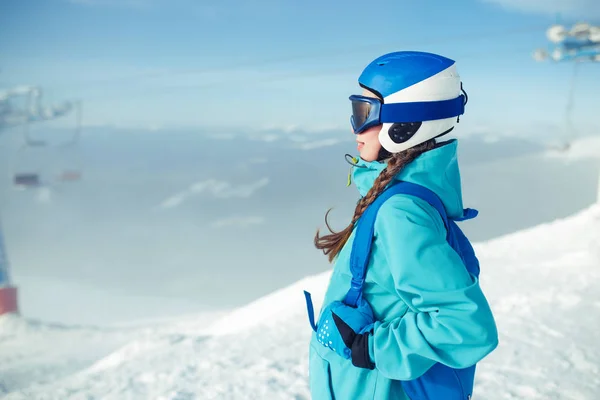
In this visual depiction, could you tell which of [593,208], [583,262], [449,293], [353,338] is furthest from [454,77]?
[593,208]

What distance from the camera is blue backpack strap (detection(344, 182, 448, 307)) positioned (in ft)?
3.50

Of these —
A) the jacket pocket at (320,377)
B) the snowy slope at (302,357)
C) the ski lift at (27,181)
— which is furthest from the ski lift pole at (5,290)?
the jacket pocket at (320,377)

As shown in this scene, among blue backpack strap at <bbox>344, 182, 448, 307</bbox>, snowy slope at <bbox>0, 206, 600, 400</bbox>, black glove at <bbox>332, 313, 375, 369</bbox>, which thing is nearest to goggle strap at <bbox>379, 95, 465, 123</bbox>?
blue backpack strap at <bbox>344, 182, 448, 307</bbox>

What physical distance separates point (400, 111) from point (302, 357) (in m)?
2.89

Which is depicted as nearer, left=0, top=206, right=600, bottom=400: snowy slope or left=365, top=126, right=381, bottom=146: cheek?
left=365, top=126, right=381, bottom=146: cheek

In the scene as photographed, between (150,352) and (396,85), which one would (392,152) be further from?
(150,352)

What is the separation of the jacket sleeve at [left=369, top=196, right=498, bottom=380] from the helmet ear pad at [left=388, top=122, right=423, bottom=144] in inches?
6.5

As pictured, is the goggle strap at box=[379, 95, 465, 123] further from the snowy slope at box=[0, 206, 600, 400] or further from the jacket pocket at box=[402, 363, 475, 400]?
the snowy slope at box=[0, 206, 600, 400]

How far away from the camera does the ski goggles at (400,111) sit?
3.68 feet

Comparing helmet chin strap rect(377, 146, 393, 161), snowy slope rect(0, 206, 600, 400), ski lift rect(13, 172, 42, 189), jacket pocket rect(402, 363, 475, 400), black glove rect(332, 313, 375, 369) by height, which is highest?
helmet chin strap rect(377, 146, 393, 161)

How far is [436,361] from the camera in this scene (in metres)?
1.09

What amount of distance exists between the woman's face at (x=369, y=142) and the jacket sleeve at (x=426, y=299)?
19 cm

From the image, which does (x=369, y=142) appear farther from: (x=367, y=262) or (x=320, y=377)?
(x=320, y=377)

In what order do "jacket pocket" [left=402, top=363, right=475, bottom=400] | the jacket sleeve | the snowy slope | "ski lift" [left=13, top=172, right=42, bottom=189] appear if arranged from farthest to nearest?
1. "ski lift" [left=13, top=172, right=42, bottom=189]
2. the snowy slope
3. "jacket pocket" [left=402, top=363, right=475, bottom=400]
4. the jacket sleeve
